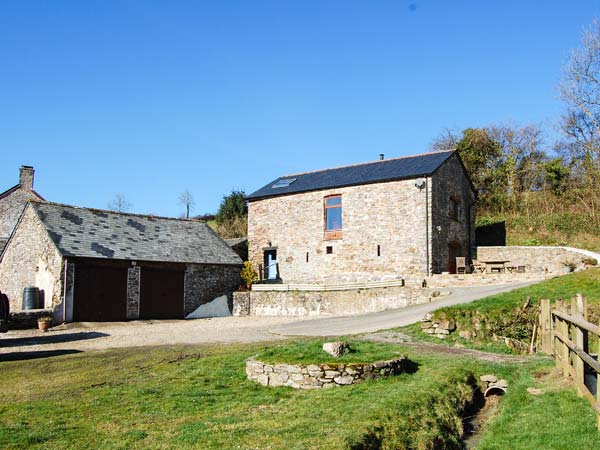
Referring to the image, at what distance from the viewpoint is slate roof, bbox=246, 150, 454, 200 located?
88.3ft

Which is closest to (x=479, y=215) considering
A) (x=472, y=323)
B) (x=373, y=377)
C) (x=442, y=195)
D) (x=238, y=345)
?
(x=442, y=195)

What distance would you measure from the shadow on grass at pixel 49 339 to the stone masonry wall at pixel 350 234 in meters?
12.7

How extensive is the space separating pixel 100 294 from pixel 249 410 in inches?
667

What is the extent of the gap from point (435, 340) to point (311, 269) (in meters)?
15.0

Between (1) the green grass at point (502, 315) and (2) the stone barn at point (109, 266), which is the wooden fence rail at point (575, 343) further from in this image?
(2) the stone barn at point (109, 266)

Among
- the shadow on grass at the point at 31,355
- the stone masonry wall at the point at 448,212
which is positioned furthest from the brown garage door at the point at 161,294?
the stone masonry wall at the point at 448,212

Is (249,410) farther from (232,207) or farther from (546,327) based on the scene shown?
(232,207)

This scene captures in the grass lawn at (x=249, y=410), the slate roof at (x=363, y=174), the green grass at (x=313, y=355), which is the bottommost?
the grass lawn at (x=249, y=410)

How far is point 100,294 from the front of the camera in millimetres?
23406

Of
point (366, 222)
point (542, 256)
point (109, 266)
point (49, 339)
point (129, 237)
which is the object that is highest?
point (366, 222)

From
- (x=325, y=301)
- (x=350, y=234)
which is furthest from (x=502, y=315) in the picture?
(x=350, y=234)

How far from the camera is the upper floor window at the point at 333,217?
93.8 feet

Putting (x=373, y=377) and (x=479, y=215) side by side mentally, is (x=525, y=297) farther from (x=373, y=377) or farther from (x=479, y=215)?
(x=479, y=215)

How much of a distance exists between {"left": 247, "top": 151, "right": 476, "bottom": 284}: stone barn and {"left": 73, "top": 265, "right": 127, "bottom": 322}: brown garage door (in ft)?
30.9
